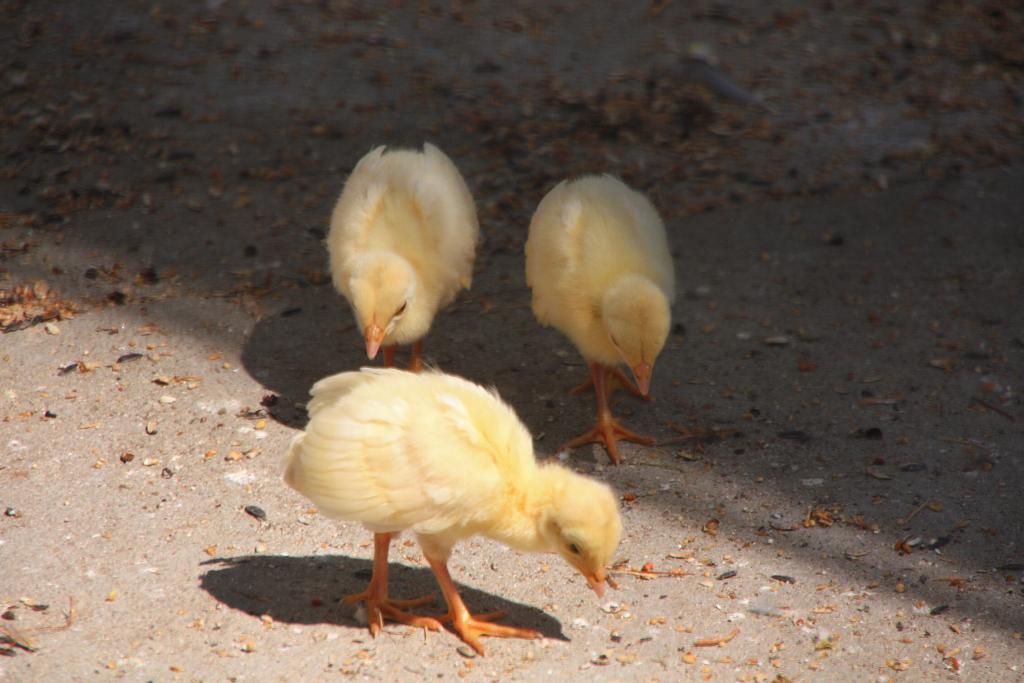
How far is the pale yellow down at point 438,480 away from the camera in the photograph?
10.1ft

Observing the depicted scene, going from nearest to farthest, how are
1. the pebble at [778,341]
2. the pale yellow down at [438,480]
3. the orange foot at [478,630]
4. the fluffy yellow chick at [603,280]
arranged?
the pale yellow down at [438,480] < the orange foot at [478,630] < the fluffy yellow chick at [603,280] < the pebble at [778,341]

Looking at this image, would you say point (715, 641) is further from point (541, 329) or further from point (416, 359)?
point (541, 329)

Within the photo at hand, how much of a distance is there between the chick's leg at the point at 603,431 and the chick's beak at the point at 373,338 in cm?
85

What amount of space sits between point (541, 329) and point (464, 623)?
2045 millimetres

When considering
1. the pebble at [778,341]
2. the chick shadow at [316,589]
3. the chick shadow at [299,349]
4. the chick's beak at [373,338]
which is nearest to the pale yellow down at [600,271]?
the chick's beak at [373,338]

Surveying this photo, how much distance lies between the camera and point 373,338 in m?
4.03

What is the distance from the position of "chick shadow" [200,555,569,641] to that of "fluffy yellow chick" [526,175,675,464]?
3.10ft

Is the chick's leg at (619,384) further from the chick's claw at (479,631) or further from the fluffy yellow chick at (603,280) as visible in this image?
the chick's claw at (479,631)

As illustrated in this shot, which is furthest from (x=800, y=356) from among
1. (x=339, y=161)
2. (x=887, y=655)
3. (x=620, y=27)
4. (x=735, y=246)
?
(x=620, y=27)

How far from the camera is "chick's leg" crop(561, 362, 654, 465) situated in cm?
437

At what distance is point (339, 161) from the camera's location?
625 cm

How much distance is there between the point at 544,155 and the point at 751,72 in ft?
5.96

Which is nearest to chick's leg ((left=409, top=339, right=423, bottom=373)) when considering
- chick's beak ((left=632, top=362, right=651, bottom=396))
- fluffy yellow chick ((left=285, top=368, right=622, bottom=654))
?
chick's beak ((left=632, top=362, right=651, bottom=396))

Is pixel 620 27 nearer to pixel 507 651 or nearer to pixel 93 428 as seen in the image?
pixel 93 428
